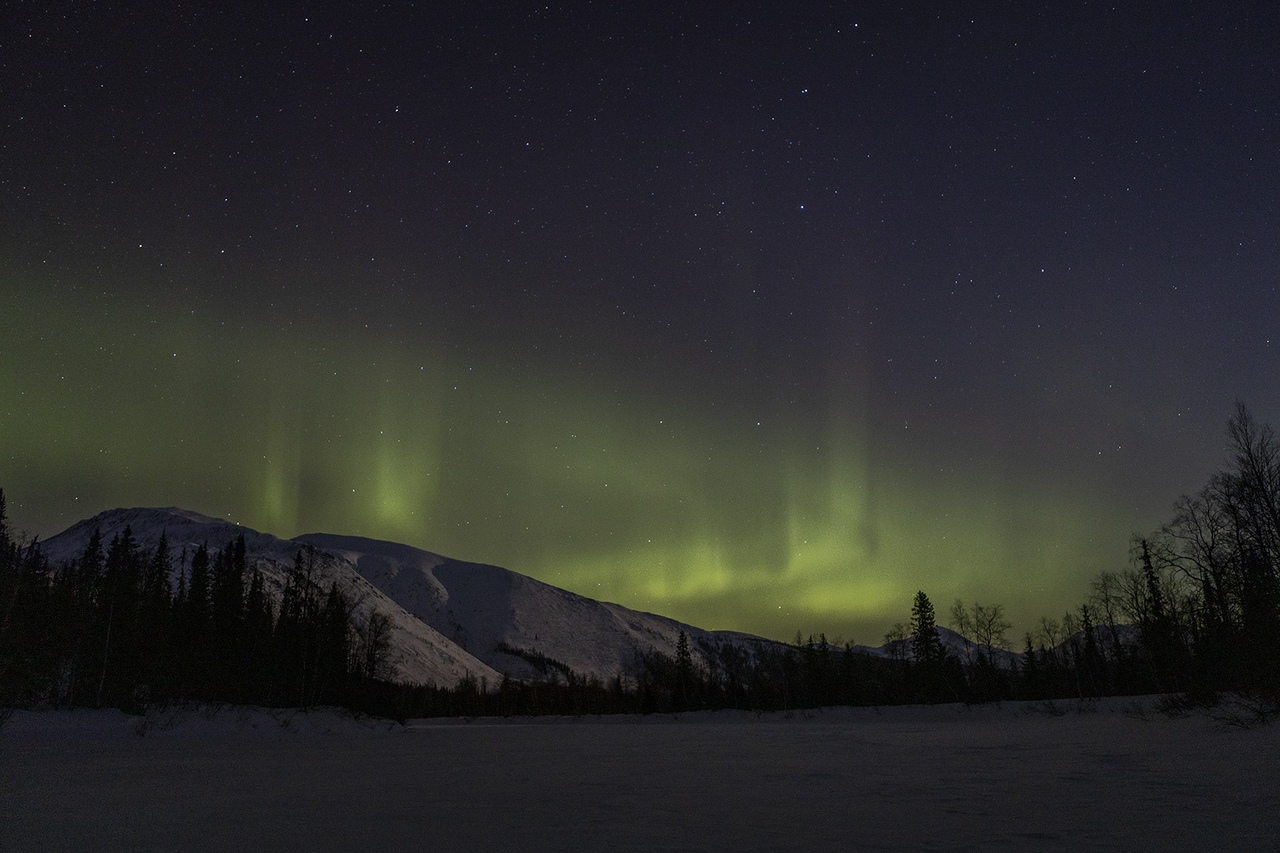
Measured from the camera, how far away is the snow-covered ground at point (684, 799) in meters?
8.45

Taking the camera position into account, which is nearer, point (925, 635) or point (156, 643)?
point (156, 643)

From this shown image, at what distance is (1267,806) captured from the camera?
30.8 ft

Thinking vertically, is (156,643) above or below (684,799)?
above

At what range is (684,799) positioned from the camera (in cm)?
1256

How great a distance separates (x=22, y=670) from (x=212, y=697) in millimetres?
16484

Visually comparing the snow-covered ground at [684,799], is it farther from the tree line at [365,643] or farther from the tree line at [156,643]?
the tree line at [156,643]

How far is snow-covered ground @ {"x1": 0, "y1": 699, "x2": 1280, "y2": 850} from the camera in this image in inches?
333

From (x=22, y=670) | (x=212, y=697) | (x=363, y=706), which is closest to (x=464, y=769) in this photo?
(x=22, y=670)

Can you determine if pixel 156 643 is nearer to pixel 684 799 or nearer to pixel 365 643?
pixel 365 643

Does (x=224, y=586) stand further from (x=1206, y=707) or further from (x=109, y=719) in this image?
(x=1206, y=707)

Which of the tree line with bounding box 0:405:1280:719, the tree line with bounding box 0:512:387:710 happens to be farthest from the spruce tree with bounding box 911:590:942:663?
the tree line with bounding box 0:512:387:710

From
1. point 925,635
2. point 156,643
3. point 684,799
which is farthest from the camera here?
point 925,635

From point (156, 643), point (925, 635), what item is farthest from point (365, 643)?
point (925, 635)

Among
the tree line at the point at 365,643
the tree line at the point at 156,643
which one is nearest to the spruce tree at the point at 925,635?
the tree line at the point at 365,643
